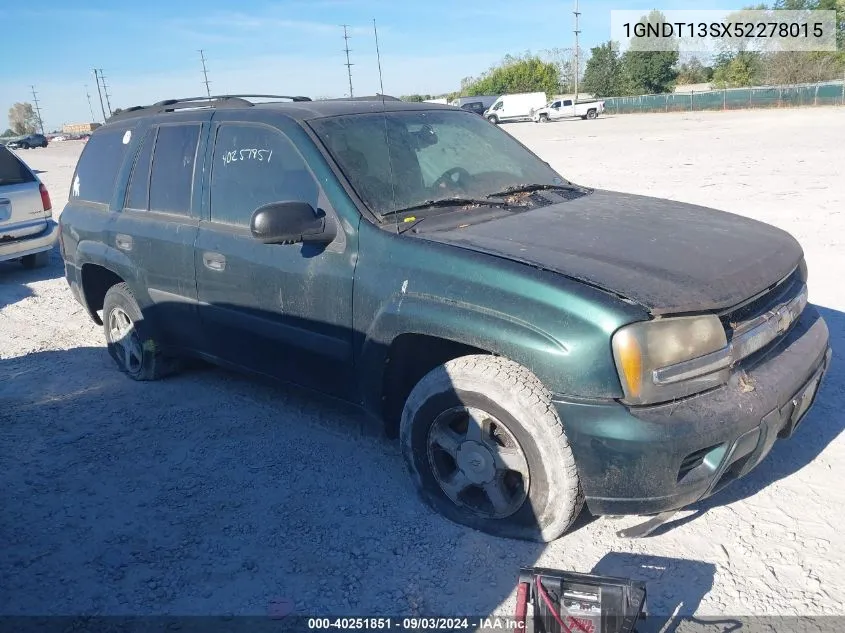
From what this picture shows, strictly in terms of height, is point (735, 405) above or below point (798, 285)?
below

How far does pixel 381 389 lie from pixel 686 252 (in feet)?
4.87

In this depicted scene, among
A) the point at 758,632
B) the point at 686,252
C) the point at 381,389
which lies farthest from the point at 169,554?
the point at 686,252

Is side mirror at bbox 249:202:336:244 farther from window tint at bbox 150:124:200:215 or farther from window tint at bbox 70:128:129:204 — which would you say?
window tint at bbox 70:128:129:204

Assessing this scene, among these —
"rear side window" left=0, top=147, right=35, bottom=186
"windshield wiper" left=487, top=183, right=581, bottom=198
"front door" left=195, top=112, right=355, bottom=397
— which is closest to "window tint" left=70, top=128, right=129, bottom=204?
"front door" left=195, top=112, right=355, bottom=397

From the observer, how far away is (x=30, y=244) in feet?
29.1

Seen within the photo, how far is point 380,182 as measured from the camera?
3508 mm

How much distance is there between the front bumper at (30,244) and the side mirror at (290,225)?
270 inches

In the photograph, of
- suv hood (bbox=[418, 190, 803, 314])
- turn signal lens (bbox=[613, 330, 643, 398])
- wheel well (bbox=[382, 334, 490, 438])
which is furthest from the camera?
wheel well (bbox=[382, 334, 490, 438])

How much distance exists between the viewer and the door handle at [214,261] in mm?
3930

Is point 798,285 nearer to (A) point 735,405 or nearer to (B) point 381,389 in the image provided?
(A) point 735,405

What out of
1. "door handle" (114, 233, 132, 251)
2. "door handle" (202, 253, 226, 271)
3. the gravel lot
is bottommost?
the gravel lot

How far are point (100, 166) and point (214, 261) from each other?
1.82 meters

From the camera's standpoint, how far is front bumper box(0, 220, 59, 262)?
28.4ft

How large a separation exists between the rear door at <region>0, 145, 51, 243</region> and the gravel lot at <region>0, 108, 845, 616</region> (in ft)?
13.6
